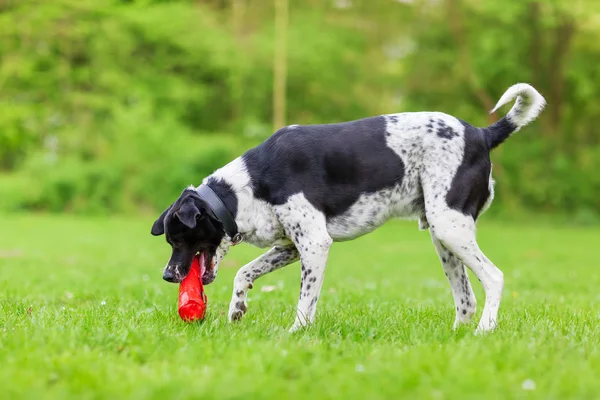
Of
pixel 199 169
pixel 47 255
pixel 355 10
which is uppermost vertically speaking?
pixel 355 10

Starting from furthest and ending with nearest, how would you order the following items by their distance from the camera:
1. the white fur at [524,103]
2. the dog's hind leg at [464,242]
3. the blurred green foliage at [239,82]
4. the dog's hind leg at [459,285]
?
the blurred green foliage at [239,82] → the dog's hind leg at [459,285] → the white fur at [524,103] → the dog's hind leg at [464,242]

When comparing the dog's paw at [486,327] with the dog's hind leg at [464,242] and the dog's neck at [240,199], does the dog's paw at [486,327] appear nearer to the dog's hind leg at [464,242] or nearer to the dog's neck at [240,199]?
the dog's hind leg at [464,242]

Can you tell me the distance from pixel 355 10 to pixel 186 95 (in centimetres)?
900

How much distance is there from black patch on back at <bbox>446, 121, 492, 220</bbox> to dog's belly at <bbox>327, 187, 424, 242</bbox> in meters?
0.31

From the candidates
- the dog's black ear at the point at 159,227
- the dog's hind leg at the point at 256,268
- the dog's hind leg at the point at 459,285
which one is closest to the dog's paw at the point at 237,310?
the dog's hind leg at the point at 256,268

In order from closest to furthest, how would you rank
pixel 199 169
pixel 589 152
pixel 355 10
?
pixel 199 169, pixel 589 152, pixel 355 10

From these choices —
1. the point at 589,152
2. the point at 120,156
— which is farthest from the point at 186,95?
the point at 589,152

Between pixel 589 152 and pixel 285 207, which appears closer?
pixel 285 207

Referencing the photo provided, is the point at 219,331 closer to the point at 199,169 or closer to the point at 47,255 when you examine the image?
the point at 47,255

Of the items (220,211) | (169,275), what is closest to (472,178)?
(220,211)

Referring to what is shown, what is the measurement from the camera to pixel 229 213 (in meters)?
5.04

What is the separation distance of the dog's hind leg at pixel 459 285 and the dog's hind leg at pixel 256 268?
1122 millimetres

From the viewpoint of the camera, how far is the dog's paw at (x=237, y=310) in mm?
5191

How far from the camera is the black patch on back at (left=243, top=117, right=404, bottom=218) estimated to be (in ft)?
16.3
